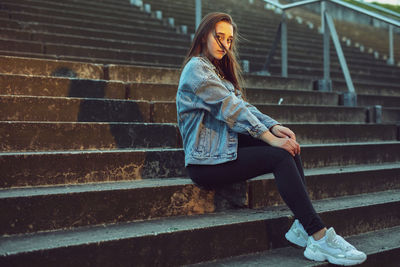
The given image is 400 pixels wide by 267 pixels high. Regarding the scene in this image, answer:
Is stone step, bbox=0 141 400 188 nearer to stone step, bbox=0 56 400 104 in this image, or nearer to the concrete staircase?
the concrete staircase

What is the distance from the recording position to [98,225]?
6.84 ft

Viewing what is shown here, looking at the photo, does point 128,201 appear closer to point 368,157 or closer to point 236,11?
point 368,157

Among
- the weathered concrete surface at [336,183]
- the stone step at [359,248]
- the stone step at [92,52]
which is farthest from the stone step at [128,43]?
the stone step at [359,248]

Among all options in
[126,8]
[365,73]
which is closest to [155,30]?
[126,8]

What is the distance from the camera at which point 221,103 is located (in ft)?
7.37

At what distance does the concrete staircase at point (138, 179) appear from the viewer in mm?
1942

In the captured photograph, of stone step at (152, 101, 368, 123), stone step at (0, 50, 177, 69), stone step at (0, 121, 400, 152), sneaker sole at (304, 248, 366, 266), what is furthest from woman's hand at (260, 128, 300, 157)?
stone step at (0, 50, 177, 69)

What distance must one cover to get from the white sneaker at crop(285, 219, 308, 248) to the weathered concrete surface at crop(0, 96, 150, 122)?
143 cm

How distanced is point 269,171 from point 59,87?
176cm

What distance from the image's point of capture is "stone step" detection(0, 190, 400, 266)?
5.72ft

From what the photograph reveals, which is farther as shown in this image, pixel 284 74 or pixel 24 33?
pixel 284 74

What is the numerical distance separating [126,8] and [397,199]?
5591 mm

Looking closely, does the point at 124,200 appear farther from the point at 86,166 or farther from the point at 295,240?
the point at 295,240

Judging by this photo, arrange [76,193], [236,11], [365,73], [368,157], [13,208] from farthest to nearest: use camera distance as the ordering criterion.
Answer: [236,11]
[365,73]
[368,157]
[76,193]
[13,208]
